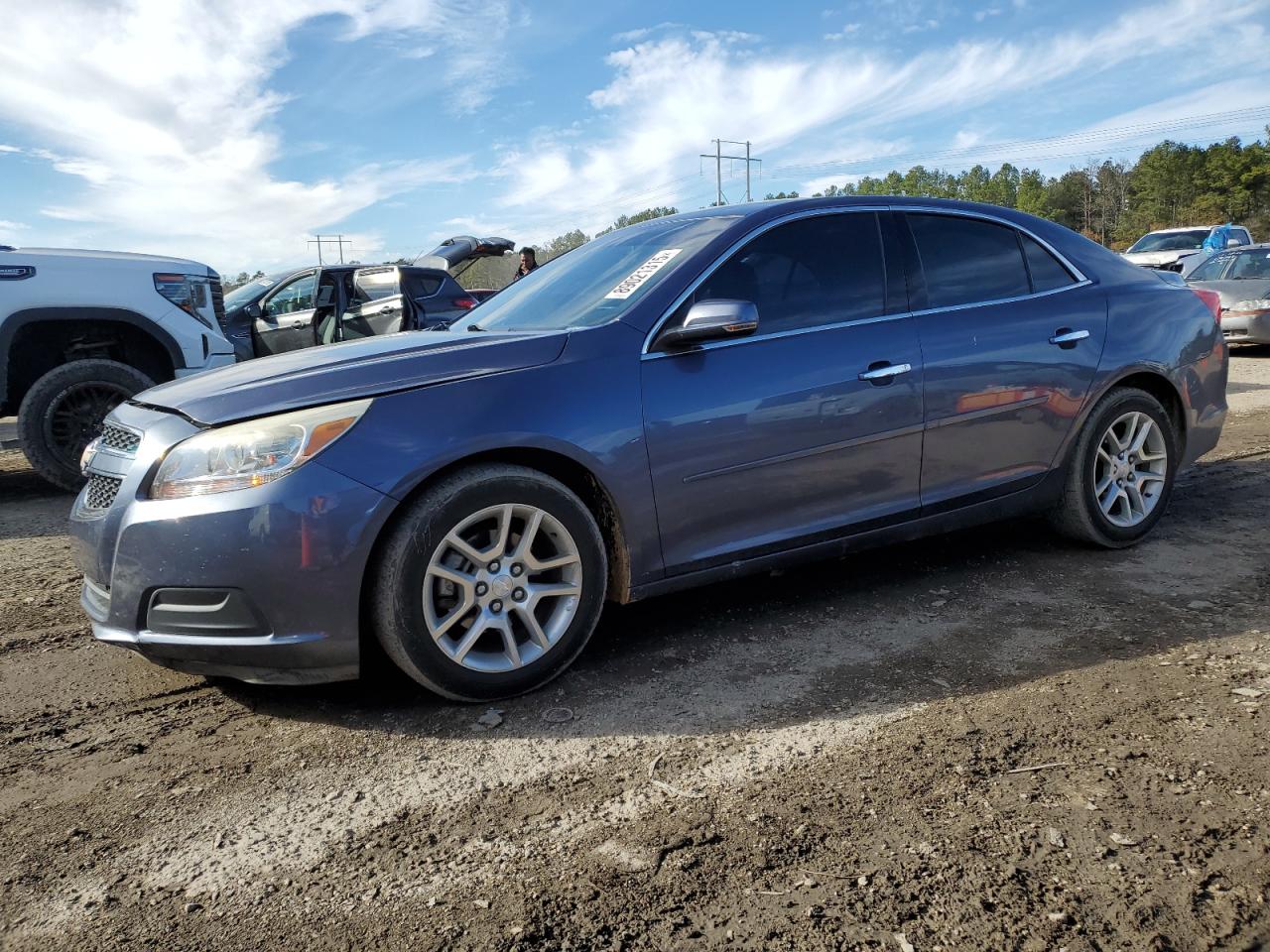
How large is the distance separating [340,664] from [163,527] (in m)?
0.63

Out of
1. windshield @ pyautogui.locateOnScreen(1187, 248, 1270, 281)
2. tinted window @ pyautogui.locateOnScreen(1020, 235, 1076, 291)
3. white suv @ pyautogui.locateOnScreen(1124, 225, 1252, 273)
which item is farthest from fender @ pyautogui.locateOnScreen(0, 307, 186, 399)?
white suv @ pyautogui.locateOnScreen(1124, 225, 1252, 273)

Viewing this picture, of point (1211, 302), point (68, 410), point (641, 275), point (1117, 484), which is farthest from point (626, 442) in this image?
point (68, 410)

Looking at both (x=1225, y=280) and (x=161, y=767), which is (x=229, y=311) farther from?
(x=1225, y=280)

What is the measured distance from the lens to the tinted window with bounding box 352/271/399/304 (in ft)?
34.7

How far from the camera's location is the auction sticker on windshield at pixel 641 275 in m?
3.52

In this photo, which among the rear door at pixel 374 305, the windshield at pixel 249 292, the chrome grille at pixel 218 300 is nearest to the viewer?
Answer: the chrome grille at pixel 218 300

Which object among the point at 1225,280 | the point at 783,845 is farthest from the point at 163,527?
the point at 1225,280

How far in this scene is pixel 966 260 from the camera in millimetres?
4102

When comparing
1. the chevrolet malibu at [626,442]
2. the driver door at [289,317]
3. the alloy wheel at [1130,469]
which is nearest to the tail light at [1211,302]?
the chevrolet malibu at [626,442]

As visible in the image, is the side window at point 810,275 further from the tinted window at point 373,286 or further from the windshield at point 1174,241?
the windshield at point 1174,241

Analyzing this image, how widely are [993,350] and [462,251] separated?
1024cm

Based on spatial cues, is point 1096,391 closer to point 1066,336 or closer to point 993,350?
point 1066,336

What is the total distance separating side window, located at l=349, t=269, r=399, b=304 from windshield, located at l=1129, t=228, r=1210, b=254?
1714 cm

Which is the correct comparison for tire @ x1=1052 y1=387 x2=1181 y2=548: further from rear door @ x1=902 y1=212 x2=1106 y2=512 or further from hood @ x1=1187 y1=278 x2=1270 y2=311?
hood @ x1=1187 y1=278 x2=1270 y2=311
